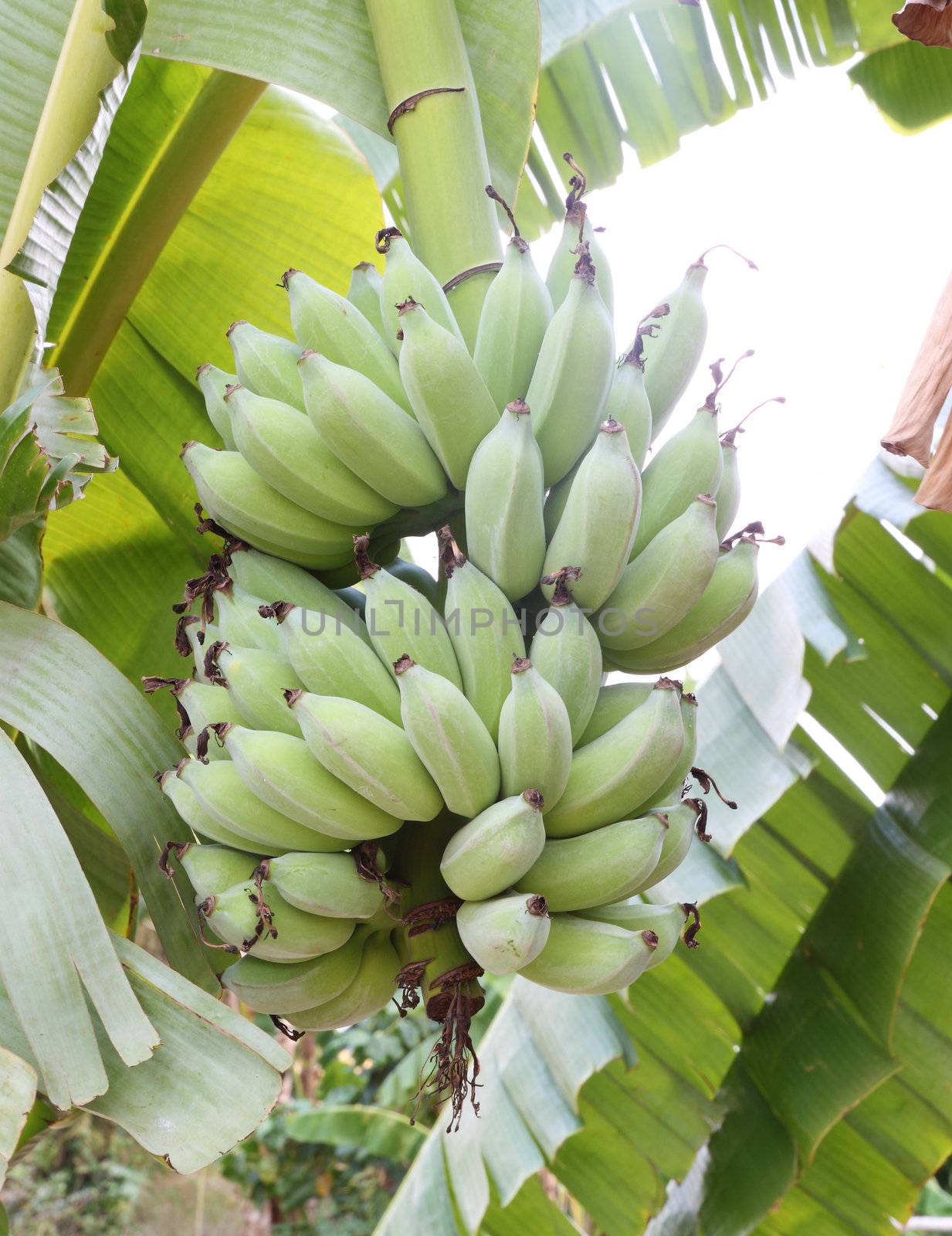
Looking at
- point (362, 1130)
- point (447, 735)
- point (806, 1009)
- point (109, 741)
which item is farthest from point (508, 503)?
point (362, 1130)

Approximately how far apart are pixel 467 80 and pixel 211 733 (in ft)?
2.03

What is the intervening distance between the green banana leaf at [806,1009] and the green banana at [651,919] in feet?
1.91

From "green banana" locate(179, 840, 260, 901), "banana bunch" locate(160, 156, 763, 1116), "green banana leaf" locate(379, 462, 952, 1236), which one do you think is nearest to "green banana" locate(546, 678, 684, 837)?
"banana bunch" locate(160, 156, 763, 1116)

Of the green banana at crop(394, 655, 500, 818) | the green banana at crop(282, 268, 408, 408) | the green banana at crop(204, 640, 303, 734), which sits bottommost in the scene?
the green banana at crop(204, 640, 303, 734)

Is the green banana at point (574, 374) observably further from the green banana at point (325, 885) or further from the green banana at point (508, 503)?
the green banana at point (325, 885)

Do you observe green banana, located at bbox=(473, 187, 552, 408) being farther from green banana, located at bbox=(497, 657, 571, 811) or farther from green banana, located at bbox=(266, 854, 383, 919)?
green banana, located at bbox=(266, 854, 383, 919)

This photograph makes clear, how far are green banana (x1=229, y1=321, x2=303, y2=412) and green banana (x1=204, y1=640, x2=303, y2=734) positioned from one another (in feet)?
0.67

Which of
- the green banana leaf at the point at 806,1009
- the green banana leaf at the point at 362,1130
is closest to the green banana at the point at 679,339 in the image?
the green banana leaf at the point at 806,1009

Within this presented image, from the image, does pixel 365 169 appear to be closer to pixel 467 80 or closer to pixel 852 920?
pixel 467 80

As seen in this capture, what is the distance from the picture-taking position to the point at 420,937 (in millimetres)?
687

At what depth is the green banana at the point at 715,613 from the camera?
752 millimetres

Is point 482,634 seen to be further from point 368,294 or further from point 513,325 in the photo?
point 368,294

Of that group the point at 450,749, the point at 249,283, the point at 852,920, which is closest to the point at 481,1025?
the point at 852,920

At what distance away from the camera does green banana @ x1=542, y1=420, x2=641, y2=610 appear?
655 millimetres
